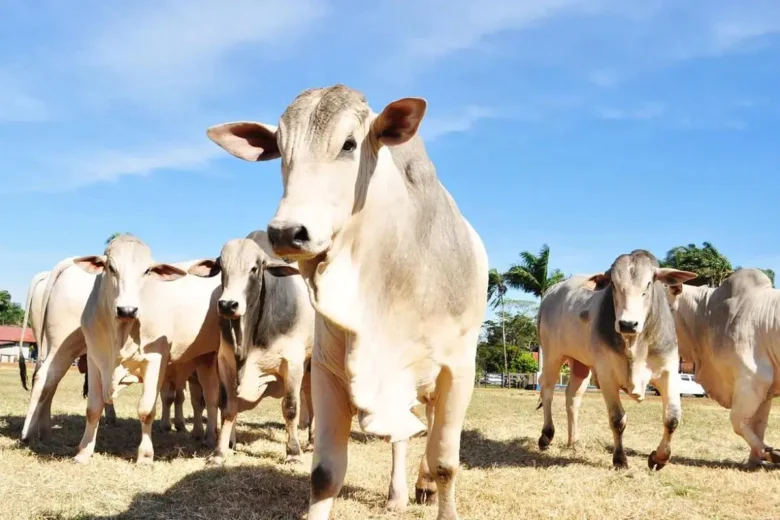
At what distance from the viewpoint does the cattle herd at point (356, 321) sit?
10.3ft

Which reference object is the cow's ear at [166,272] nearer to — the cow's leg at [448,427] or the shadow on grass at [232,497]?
the shadow on grass at [232,497]

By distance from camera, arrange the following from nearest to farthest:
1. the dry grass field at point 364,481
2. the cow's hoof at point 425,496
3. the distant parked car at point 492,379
→ the dry grass field at point 364,481
the cow's hoof at point 425,496
the distant parked car at point 492,379

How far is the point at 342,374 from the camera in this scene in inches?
142

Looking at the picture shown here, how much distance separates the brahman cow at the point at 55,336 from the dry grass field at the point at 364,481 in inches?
13.5

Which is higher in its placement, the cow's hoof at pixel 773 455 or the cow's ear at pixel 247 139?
the cow's ear at pixel 247 139

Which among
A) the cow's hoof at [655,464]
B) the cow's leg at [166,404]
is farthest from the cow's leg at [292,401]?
the cow's hoof at [655,464]

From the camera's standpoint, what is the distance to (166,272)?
7.21 metres

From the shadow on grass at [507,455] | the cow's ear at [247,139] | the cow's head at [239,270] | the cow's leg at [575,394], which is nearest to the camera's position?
the cow's ear at [247,139]

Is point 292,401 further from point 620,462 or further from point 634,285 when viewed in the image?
point 634,285

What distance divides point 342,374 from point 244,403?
14.0ft

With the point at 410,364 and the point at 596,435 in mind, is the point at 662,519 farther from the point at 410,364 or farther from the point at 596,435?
the point at 596,435

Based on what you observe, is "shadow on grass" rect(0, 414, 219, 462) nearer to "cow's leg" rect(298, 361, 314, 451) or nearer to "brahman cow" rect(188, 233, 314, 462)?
"brahman cow" rect(188, 233, 314, 462)

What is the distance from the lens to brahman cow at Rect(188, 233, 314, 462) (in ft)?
22.4

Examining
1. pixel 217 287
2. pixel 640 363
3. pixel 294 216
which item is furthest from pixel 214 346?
pixel 294 216
